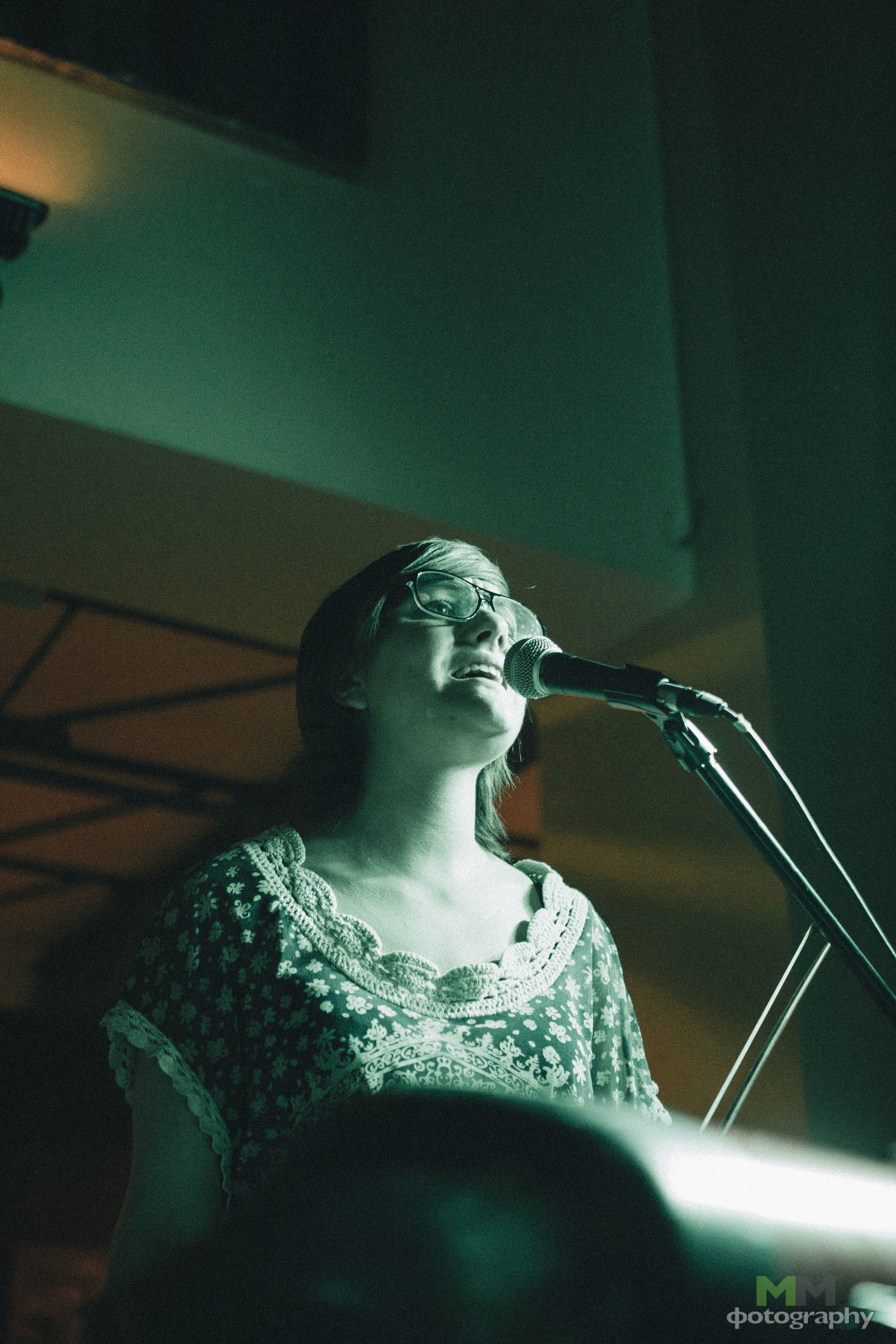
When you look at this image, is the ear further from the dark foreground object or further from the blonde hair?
the dark foreground object

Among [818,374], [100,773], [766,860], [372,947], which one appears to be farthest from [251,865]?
[100,773]

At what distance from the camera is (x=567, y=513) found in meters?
2.93

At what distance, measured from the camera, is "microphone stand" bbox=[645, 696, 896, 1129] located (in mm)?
1162

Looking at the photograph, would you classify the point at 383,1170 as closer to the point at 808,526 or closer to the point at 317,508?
the point at 317,508

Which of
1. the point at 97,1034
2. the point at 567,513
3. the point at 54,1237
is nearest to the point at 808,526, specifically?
the point at 567,513

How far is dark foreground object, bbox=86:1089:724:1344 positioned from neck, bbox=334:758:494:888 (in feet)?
3.26

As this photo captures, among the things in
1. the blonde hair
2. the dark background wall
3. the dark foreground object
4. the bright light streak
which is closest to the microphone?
the blonde hair

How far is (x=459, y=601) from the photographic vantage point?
1581 mm

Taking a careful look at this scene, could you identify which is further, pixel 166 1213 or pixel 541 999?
pixel 541 999

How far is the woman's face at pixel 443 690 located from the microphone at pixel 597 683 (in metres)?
0.08

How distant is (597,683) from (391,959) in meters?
0.41

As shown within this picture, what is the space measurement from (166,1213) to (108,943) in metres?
5.29

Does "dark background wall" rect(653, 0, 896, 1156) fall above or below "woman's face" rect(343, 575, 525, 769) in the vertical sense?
above

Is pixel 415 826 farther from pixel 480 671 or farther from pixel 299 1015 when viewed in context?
pixel 299 1015
